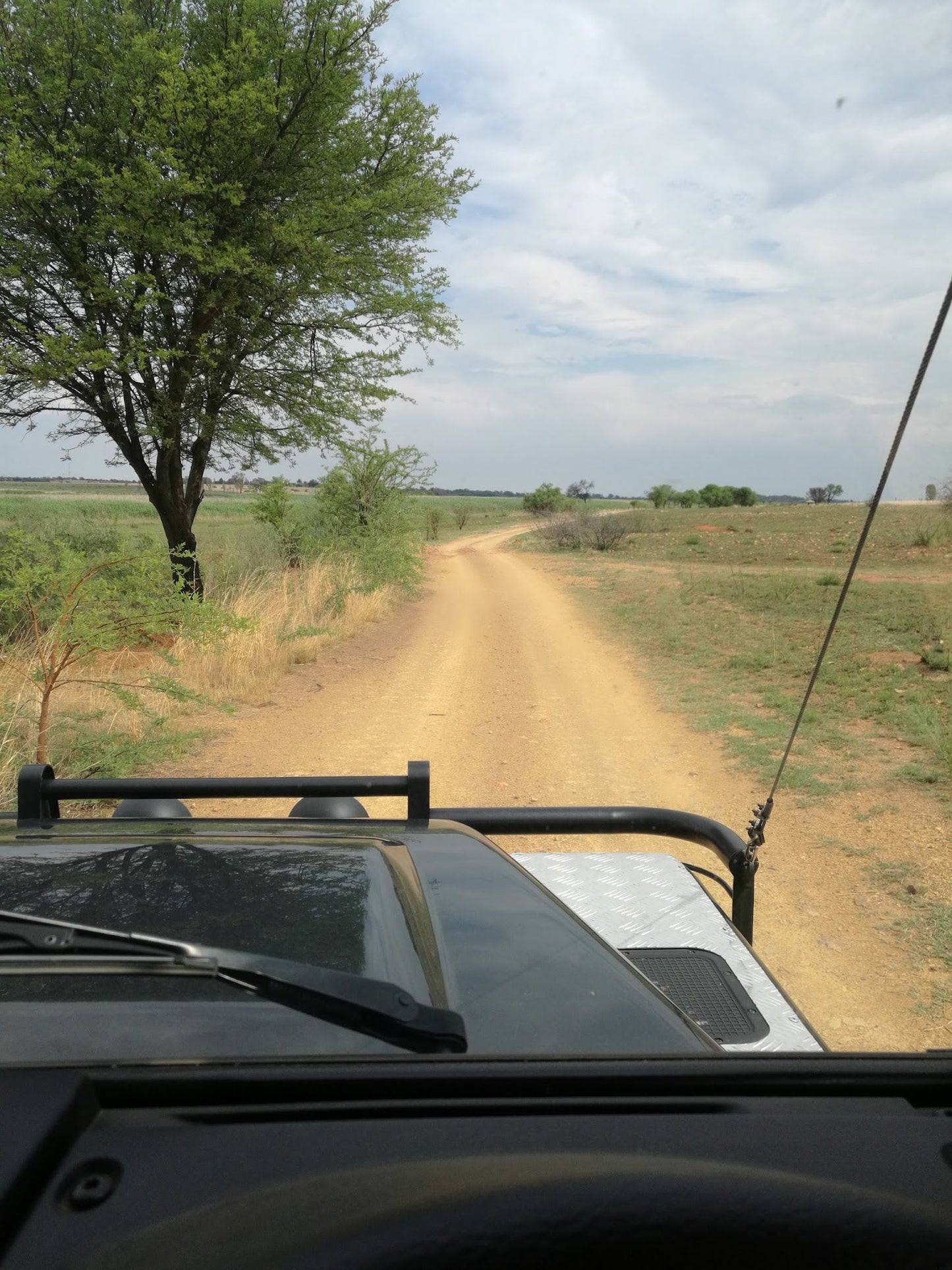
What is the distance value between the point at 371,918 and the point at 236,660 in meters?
9.36

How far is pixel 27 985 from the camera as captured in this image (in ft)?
3.99

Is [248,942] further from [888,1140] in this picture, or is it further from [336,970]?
[888,1140]

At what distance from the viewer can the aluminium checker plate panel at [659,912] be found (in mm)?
2410

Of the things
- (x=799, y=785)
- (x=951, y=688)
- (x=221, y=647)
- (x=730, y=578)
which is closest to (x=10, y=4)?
(x=221, y=647)

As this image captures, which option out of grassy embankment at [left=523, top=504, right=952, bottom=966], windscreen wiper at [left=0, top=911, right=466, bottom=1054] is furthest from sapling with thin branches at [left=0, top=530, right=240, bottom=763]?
windscreen wiper at [left=0, top=911, right=466, bottom=1054]

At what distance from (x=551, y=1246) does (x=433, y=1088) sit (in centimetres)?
22

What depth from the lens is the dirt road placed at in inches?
177

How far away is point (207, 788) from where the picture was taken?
2.44 meters

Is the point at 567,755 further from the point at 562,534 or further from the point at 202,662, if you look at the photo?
the point at 562,534

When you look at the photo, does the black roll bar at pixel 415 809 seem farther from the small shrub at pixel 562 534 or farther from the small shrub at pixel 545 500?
the small shrub at pixel 545 500

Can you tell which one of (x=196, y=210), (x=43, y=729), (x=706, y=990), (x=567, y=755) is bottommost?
(x=567, y=755)

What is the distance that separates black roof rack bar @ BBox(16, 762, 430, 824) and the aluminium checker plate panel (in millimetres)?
600

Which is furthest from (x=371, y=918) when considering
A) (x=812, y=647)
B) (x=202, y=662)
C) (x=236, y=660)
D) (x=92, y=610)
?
(x=812, y=647)

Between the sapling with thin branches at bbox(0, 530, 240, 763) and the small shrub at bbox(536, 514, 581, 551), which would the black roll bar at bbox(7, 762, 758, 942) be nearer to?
the sapling with thin branches at bbox(0, 530, 240, 763)
